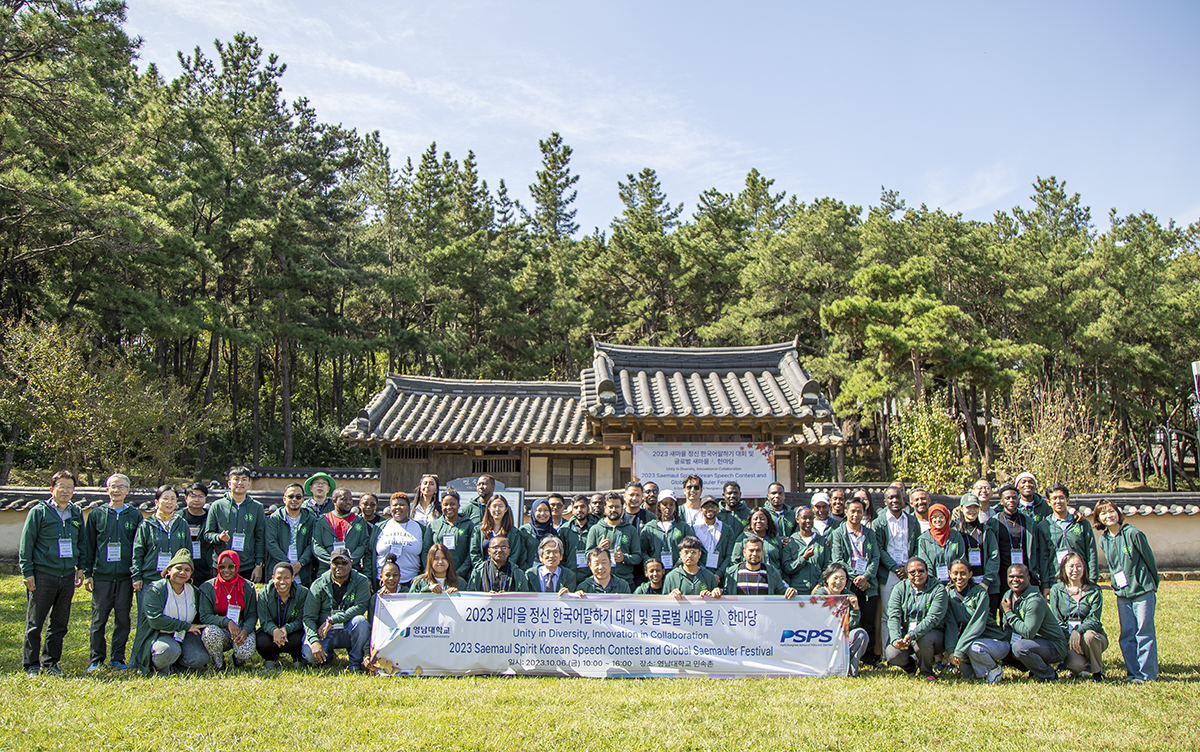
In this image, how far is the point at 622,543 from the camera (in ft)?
24.0

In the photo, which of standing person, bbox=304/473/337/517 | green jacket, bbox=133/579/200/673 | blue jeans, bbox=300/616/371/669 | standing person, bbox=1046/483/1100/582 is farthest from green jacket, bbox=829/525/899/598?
green jacket, bbox=133/579/200/673

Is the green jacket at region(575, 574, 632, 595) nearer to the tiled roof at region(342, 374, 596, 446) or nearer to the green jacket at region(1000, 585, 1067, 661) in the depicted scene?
the green jacket at region(1000, 585, 1067, 661)

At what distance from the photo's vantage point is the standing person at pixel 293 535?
7.36 m

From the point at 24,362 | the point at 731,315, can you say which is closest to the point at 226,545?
the point at 24,362

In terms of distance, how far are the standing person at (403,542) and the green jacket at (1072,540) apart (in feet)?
19.4

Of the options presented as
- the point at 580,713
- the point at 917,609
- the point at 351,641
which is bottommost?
the point at 580,713

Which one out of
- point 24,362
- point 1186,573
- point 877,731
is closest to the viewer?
point 877,731

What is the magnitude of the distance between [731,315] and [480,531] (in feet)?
71.0

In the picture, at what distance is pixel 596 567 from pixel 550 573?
0.45 m

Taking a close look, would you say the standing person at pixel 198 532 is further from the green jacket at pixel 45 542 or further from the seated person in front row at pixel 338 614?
the seated person in front row at pixel 338 614

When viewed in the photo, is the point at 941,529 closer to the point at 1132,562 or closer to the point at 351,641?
the point at 1132,562

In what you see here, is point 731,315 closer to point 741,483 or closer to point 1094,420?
point 1094,420

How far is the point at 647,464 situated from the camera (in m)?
9.99

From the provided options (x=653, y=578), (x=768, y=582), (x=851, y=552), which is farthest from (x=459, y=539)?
(x=851, y=552)
